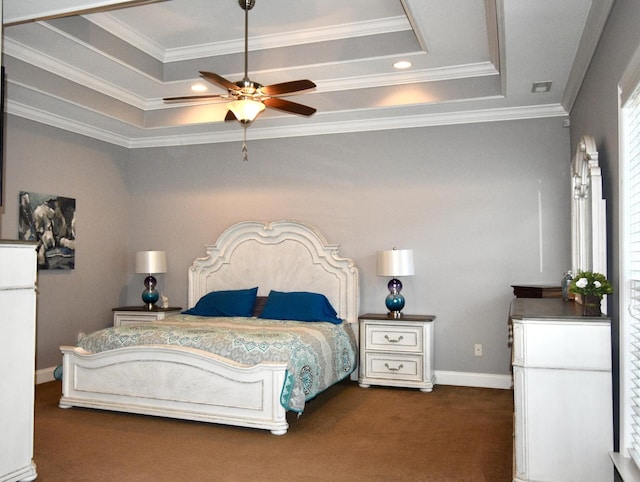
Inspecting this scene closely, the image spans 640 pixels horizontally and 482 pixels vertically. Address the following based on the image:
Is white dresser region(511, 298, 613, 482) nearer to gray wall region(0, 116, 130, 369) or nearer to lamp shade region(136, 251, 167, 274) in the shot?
lamp shade region(136, 251, 167, 274)

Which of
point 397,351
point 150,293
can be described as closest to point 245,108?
point 397,351

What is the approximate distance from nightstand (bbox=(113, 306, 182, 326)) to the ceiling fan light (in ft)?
9.28

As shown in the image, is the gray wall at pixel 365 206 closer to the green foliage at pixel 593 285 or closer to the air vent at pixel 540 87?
the air vent at pixel 540 87

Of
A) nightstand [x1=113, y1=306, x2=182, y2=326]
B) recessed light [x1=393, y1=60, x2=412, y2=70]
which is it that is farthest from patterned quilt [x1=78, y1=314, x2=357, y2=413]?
recessed light [x1=393, y1=60, x2=412, y2=70]

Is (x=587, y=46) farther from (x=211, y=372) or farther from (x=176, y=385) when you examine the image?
(x=176, y=385)

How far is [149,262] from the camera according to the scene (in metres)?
6.25

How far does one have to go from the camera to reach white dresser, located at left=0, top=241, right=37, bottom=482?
9.69ft

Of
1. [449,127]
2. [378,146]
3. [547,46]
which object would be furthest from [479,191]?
[547,46]

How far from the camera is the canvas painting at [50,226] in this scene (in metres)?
5.39

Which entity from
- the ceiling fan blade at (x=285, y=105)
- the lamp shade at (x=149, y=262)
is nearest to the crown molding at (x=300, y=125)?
the lamp shade at (x=149, y=262)

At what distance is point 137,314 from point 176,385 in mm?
2066

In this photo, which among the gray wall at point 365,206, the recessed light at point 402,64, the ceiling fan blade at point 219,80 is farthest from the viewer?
the gray wall at point 365,206

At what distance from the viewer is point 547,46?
Result: 3.79m

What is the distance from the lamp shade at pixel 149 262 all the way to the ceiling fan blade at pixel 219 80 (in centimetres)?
295
